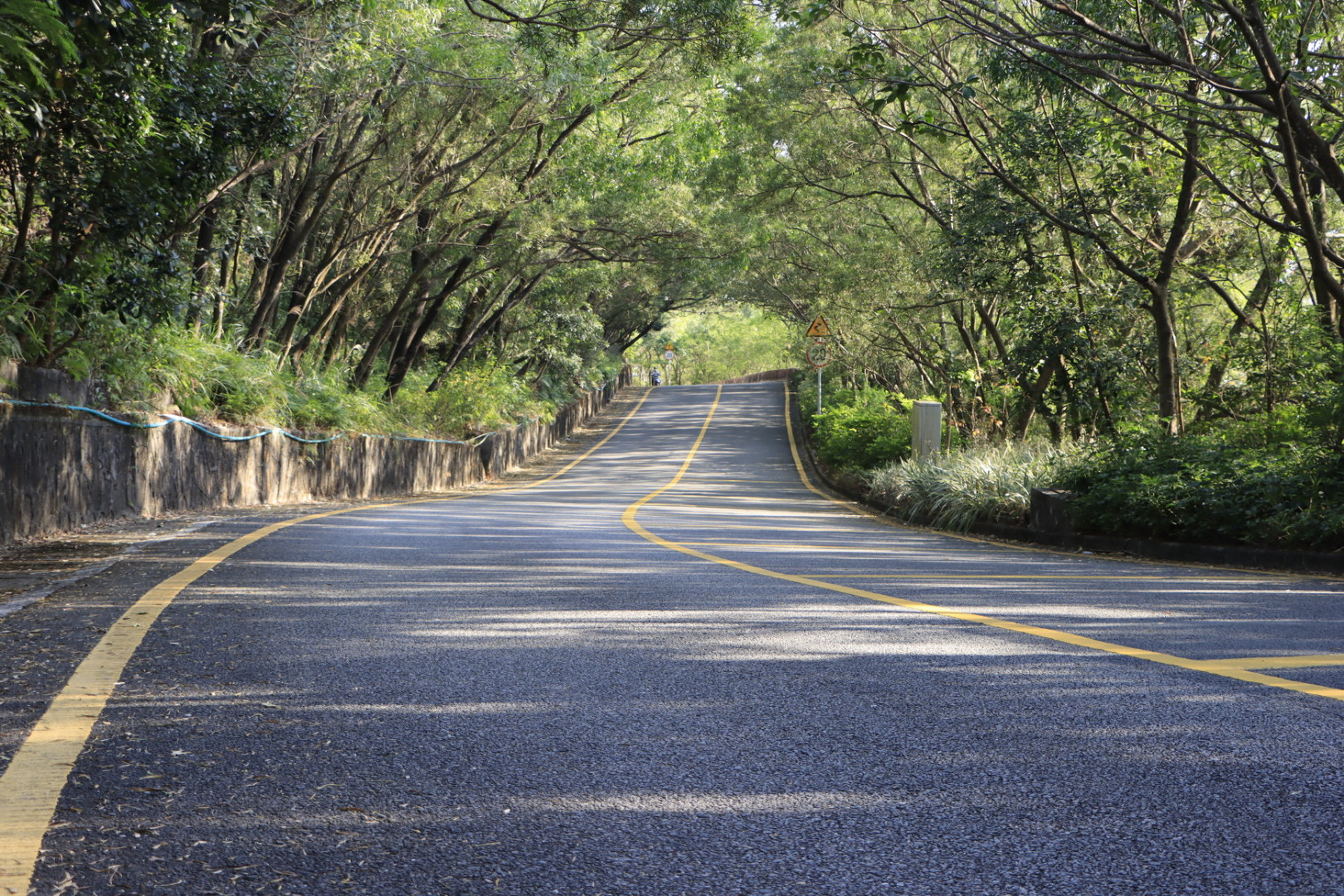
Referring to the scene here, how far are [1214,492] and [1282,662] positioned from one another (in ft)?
21.9

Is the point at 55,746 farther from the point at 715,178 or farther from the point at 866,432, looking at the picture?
the point at 866,432

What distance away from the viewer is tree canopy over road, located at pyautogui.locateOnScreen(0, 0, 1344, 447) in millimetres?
9883

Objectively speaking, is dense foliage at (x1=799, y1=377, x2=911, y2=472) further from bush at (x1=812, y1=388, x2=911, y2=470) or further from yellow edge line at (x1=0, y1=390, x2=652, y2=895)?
yellow edge line at (x1=0, y1=390, x2=652, y2=895)

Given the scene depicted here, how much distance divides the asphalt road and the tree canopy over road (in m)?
3.21

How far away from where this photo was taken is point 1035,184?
51.8 feet

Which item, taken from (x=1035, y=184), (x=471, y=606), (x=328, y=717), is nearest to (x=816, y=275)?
(x=1035, y=184)

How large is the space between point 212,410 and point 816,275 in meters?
22.1

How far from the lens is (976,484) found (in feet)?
51.3

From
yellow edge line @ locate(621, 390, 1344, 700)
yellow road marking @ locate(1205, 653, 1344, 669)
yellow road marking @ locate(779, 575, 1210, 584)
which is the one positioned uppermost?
yellow road marking @ locate(1205, 653, 1344, 669)

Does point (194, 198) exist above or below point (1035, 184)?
below

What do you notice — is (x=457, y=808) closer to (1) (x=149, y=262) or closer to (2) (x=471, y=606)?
(2) (x=471, y=606)

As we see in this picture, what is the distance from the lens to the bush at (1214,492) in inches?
407

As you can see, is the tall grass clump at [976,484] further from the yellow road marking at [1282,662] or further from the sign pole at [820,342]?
the sign pole at [820,342]

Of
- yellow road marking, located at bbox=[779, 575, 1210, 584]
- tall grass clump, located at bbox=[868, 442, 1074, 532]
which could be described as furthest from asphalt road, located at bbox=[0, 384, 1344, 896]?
tall grass clump, located at bbox=[868, 442, 1074, 532]
